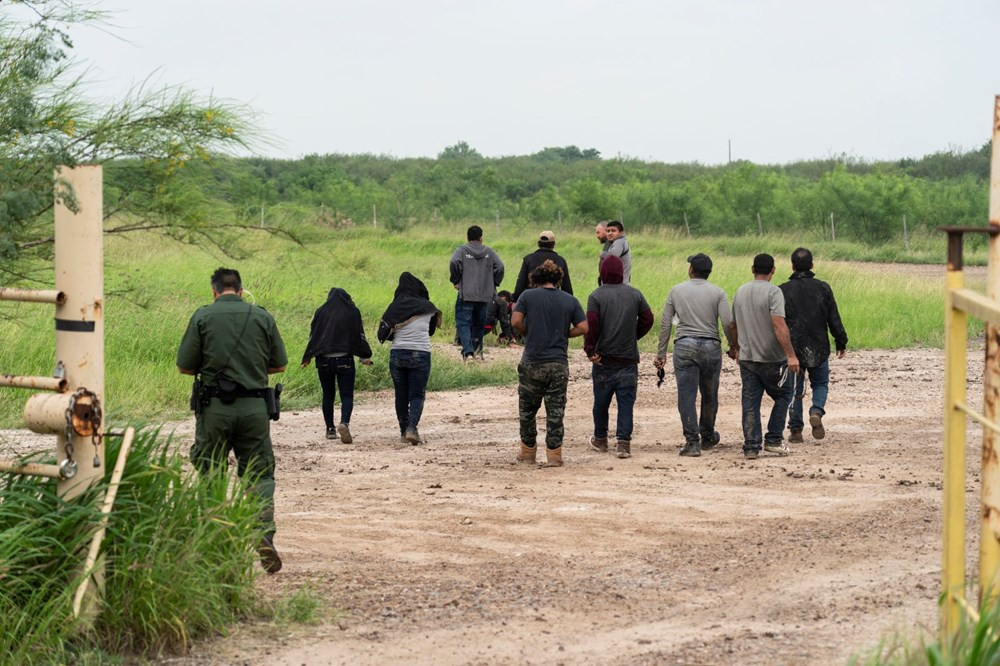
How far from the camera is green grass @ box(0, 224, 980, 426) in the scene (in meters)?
11.3

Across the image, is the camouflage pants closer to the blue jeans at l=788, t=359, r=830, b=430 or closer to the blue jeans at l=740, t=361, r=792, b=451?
the blue jeans at l=740, t=361, r=792, b=451

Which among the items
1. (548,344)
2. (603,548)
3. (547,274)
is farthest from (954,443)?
(547,274)

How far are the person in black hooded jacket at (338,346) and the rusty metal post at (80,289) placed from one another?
612cm

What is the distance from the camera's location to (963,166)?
7781 cm

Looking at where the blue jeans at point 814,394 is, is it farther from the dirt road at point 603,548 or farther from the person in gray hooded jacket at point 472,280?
the person in gray hooded jacket at point 472,280

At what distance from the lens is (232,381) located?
7.17 m

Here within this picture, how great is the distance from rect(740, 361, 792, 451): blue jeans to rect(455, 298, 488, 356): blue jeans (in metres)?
6.76

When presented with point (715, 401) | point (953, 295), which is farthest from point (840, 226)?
point (953, 295)

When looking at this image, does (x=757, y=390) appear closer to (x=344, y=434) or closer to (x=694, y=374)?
(x=694, y=374)

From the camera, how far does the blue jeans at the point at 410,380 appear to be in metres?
12.0

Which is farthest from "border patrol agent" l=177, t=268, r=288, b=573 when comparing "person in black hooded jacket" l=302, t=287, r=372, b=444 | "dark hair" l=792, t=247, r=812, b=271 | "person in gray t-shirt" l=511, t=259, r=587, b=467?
"dark hair" l=792, t=247, r=812, b=271

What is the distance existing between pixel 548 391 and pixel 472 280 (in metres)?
6.71

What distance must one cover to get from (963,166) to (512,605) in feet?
252

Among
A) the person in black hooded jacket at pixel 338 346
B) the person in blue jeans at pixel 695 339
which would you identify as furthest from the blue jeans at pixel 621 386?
the person in black hooded jacket at pixel 338 346
